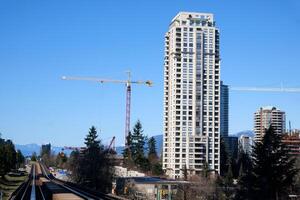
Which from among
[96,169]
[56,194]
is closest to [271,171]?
[56,194]

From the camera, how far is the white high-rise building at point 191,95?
472 feet

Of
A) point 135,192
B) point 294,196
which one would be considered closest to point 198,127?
point 135,192

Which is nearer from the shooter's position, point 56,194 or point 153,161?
point 56,194

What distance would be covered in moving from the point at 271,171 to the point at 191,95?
102160 mm

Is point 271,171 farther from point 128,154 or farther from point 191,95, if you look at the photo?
point 128,154

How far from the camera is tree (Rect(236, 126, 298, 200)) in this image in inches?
1906

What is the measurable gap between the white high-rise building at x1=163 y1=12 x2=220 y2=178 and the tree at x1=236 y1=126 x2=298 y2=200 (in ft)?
286

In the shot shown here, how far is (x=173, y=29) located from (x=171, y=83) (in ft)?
58.5

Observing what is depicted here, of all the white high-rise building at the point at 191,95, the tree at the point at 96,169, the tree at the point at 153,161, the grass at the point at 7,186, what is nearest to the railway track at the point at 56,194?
the grass at the point at 7,186

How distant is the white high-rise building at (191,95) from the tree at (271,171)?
286 ft

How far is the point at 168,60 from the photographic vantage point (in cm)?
16125

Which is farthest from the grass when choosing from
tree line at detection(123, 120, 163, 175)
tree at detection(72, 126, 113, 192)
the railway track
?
tree line at detection(123, 120, 163, 175)

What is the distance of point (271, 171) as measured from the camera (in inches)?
1912

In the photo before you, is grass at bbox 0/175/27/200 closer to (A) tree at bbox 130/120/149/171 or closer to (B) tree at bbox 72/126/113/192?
(B) tree at bbox 72/126/113/192
